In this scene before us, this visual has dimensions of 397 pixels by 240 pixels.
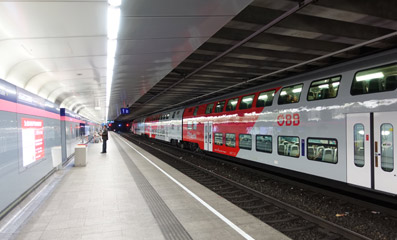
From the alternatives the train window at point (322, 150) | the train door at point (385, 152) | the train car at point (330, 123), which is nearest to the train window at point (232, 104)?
the train car at point (330, 123)

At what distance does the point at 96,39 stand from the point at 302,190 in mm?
6531

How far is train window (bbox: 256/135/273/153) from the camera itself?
897 centimetres

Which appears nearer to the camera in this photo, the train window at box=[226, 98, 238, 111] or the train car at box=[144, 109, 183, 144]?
the train window at box=[226, 98, 238, 111]

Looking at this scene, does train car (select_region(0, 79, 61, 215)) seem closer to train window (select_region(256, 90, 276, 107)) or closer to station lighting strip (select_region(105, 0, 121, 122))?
station lighting strip (select_region(105, 0, 121, 122))

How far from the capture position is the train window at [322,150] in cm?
651

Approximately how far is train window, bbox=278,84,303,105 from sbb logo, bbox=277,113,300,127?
16.9 inches

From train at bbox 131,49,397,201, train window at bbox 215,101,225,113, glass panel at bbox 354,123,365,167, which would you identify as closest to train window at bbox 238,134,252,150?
train at bbox 131,49,397,201

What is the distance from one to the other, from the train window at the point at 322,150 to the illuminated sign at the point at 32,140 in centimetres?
719

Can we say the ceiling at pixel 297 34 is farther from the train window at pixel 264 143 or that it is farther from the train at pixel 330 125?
the train window at pixel 264 143

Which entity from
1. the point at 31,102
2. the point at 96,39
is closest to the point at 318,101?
the point at 96,39

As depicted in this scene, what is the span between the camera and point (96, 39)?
5.36 m

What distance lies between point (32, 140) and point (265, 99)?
719 cm

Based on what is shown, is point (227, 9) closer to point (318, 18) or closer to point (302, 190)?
point (318, 18)

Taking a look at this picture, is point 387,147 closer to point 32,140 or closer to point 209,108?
point 32,140
